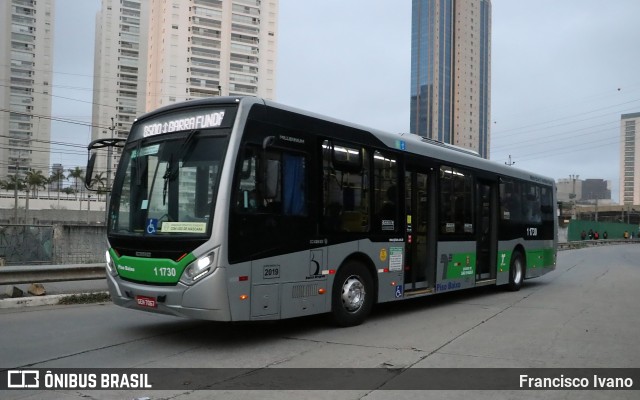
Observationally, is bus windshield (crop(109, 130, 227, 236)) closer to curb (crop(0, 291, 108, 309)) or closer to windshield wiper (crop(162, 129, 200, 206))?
windshield wiper (crop(162, 129, 200, 206))

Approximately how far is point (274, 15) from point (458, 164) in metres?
111

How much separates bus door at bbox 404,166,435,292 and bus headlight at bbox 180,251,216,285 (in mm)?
4445

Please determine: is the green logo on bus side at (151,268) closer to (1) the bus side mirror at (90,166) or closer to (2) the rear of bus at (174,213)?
(2) the rear of bus at (174,213)

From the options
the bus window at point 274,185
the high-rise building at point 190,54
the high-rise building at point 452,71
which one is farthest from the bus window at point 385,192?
the high-rise building at point 190,54

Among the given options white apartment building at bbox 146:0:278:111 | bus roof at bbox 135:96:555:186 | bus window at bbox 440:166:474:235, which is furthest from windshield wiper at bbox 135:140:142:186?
white apartment building at bbox 146:0:278:111

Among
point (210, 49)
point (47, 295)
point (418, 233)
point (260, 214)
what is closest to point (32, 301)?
point (47, 295)

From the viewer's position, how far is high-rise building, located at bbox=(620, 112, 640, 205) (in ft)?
199

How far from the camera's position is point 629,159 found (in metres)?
93.5

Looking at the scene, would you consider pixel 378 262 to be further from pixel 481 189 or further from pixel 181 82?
pixel 181 82

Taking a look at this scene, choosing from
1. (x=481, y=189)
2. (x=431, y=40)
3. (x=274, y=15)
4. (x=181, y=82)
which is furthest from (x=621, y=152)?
(x=481, y=189)

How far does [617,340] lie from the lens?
809 cm

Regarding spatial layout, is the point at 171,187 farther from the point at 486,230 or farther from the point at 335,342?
A: the point at 486,230

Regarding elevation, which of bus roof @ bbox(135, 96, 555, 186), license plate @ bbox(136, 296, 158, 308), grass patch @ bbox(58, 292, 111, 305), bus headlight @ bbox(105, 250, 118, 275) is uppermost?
bus roof @ bbox(135, 96, 555, 186)

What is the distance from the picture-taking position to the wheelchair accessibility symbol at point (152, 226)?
23.2 ft
